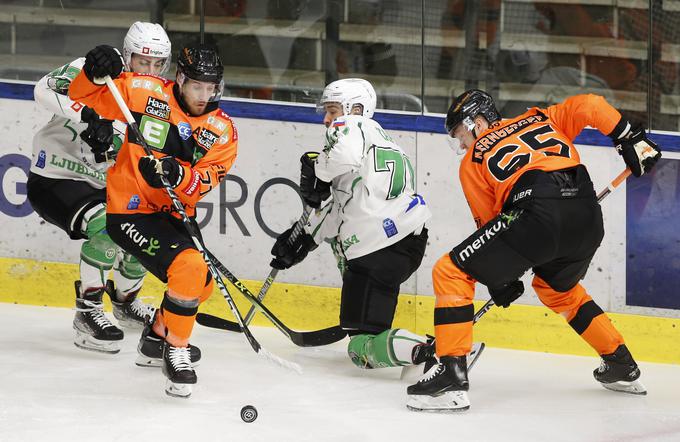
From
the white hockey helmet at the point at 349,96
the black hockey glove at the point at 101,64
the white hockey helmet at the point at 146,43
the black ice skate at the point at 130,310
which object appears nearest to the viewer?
the black hockey glove at the point at 101,64

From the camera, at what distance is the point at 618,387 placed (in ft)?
13.8

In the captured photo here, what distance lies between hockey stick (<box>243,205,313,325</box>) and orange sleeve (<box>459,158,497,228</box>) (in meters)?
0.76

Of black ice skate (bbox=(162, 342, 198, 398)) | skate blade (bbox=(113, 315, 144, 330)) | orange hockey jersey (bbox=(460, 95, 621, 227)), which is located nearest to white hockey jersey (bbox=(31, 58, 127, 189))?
skate blade (bbox=(113, 315, 144, 330))

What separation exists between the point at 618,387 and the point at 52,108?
224 centimetres

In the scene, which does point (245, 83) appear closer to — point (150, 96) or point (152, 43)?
point (152, 43)

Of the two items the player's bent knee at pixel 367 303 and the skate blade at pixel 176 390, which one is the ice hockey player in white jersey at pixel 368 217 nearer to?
the player's bent knee at pixel 367 303

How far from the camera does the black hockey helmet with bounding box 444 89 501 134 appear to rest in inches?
157

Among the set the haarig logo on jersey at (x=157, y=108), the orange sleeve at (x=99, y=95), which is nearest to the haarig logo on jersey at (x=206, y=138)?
the haarig logo on jersey at (x=157, y=108)

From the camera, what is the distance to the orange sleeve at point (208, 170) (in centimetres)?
398

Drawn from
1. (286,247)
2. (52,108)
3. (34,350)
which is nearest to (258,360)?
(286,247)

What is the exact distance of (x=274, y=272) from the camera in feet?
15.5

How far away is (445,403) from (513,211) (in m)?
0.63

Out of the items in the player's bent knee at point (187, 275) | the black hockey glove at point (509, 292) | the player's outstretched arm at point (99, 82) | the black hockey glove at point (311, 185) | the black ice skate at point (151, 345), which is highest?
the player's outstretched arm at point (99, 82)

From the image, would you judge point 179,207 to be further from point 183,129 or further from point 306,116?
point 306,116
